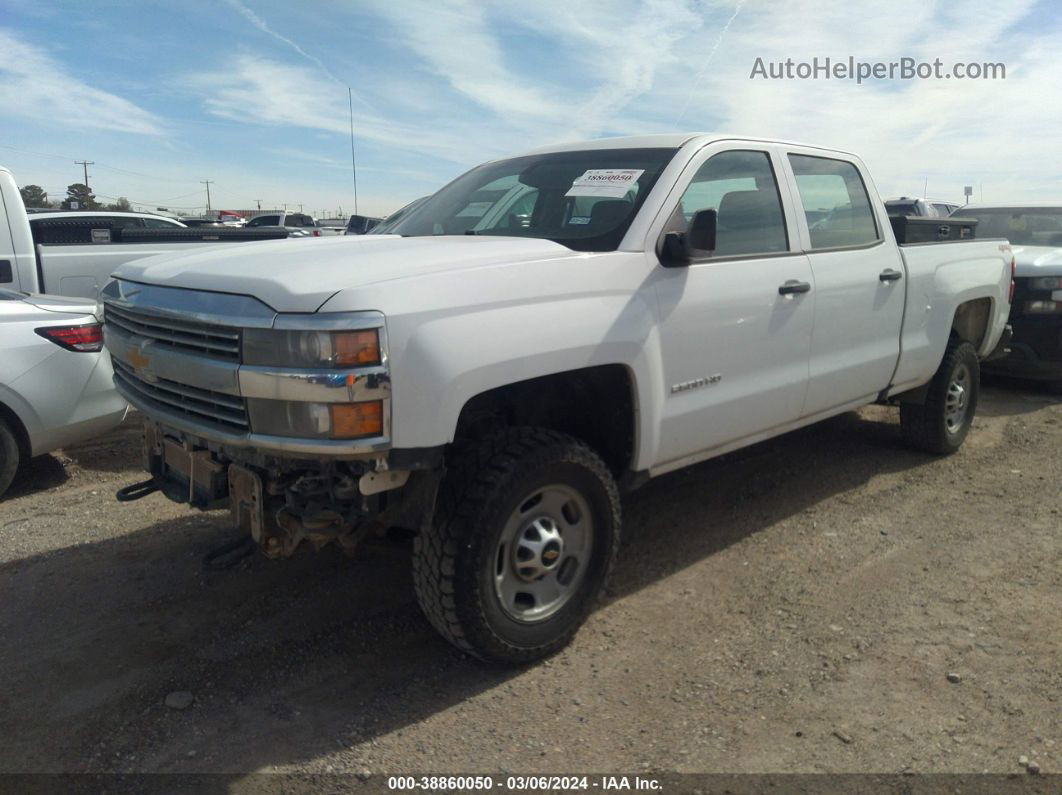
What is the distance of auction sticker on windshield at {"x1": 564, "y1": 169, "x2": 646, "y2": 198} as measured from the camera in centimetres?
380

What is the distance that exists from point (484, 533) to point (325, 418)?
702mm

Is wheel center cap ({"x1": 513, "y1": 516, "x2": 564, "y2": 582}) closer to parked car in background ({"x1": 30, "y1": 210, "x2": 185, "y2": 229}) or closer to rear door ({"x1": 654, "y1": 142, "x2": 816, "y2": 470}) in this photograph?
rear door ({"x1": 654, "y1": 142, "x2": 816, "y2": 470})

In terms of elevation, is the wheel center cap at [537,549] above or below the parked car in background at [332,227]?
below

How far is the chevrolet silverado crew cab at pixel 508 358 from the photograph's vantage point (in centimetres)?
278

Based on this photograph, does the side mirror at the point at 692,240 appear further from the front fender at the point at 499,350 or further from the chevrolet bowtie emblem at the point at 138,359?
the chevrolet bowtie emblem at the point at 138,359

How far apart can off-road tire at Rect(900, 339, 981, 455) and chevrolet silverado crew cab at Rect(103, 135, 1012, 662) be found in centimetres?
136

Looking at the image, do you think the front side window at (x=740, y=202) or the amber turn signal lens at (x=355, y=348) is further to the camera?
the front side window at (x=740, y=202)

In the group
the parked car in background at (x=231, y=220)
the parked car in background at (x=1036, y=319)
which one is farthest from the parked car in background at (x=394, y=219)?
the parked car in background at (x=231, y=220)

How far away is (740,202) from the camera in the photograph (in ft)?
13.8

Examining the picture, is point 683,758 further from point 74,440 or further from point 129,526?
point 74,440

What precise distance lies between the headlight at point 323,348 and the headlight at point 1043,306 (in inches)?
281

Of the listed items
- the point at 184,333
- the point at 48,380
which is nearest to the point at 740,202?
the point at 184,333

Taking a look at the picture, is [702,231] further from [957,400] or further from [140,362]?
[957,400]

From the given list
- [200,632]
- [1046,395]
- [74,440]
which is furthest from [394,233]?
[1046,395]
